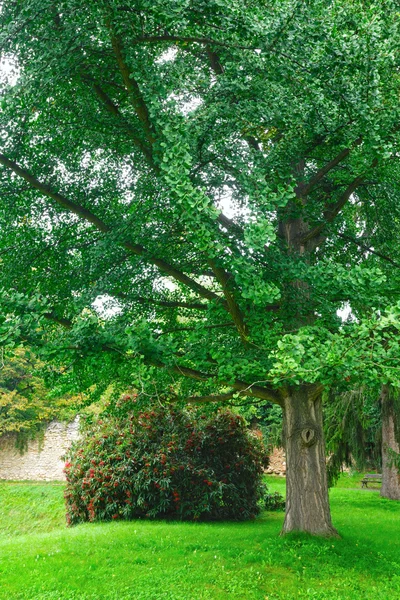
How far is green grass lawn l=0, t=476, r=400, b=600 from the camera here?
20.3 feet

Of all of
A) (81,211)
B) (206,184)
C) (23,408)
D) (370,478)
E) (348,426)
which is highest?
(81,211)

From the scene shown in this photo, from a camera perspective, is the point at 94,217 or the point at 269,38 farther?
the point at 94,217

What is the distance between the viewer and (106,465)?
12141 mm

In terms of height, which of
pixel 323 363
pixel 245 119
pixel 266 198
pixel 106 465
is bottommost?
pixel 106 465

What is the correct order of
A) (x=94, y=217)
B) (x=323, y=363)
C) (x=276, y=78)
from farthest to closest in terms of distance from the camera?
(x=94, y=217), (x=276, y=78), (x=323, y=363)

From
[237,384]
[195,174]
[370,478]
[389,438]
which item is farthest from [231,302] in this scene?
[370,478]

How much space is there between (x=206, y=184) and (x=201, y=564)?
16.4 feet

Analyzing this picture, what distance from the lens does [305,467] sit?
8055 mm

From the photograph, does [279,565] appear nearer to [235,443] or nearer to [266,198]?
[266,198]

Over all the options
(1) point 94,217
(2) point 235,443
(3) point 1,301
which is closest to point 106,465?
(2) point 235,443

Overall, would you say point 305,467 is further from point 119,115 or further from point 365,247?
point 119,115

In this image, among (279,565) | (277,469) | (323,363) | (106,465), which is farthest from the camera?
(277,469)

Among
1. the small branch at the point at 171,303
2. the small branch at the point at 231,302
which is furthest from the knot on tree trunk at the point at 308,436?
the small branch at the point at 171,303

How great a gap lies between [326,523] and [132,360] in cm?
419
